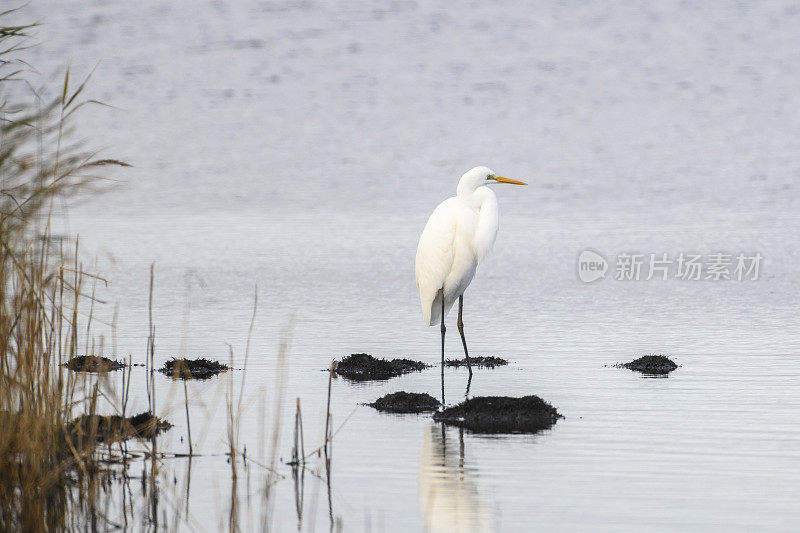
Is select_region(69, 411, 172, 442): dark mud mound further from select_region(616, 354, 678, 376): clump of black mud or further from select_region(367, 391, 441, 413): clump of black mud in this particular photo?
select_region(616, 354, 678, 376): clump of black mud

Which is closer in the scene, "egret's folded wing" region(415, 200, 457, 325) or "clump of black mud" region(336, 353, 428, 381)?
"clump of black mud" region(336, 353, 428, 381)

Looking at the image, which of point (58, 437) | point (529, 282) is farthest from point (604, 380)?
point (529, 282)

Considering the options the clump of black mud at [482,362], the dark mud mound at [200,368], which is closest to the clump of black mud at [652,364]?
the clump of black mud at [482,362]

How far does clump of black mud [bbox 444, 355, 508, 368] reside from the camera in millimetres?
8453

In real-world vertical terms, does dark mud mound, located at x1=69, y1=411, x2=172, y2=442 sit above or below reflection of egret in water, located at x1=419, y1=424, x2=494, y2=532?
above

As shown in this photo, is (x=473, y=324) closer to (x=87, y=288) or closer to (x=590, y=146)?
(x=87, y=288)

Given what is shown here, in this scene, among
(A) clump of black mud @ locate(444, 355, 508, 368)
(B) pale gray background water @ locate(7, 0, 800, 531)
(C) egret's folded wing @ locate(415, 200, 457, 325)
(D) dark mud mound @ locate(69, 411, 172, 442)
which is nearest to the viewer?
(D) dark mud mound @ locate(69, 411, 172, 442)

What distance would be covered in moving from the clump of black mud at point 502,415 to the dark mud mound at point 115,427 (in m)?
1.44

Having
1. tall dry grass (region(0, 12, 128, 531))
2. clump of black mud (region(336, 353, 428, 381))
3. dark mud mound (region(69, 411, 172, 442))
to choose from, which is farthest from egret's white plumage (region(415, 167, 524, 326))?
tall dry grass (region(0, 12, 128, 531))

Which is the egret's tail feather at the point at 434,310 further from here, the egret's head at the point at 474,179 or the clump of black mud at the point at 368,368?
the clump of black mud at the point at 368,368

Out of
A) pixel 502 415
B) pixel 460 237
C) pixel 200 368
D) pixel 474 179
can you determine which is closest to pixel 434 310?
pixel 460 237

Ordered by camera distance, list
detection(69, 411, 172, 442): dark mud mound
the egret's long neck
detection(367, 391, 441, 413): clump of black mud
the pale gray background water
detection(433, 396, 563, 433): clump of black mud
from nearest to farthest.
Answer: detection(69, 411, 172, 442): dark mud mound < the pale gray background water < detection(433, 396, 563, 433): clump of black mud < detection(367, 391, 441, 413): clump of black mud < the egret's long neck

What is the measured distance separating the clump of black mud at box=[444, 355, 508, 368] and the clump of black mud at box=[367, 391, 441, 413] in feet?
4.76

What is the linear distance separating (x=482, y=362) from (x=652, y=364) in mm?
1110
